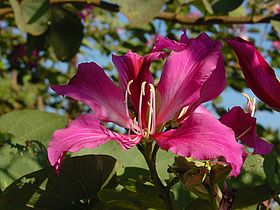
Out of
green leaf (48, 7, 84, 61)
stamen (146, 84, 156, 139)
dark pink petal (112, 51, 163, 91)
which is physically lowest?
green leaf (48, 7, 84, 61)

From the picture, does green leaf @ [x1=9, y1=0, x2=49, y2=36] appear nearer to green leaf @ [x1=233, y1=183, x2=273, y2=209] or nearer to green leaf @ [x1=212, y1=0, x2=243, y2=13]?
green leaf @ [x1=212, y1=0, x2=243, y2=13]

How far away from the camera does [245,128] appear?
72 cm

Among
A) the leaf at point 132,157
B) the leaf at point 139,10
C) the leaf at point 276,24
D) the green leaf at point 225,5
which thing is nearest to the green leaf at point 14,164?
the leaf at point 132,157

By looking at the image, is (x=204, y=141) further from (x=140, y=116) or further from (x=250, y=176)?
(x=250, y=176)

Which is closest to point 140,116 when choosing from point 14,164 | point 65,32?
point 14,164

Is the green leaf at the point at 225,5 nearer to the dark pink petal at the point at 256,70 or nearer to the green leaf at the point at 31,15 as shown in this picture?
the green leaf at the point at 31,15

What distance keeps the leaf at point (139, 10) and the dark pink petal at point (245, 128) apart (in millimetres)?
912

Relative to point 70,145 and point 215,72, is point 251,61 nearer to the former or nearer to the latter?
point 215,72

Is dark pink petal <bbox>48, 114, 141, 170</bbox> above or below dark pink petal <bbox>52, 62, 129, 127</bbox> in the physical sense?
below

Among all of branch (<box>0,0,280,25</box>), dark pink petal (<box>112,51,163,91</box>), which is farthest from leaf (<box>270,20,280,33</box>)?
dark pink petal (<box>112,51,163,91</box>)

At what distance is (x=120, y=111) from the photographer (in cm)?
77

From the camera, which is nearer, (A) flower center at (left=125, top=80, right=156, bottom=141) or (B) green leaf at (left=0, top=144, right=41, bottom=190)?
(A) flower center at (left=125, top=80, right=156, bottom=141)

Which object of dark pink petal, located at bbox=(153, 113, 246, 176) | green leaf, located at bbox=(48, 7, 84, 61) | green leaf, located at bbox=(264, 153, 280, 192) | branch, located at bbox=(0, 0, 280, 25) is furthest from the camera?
green leaf, located at bbox=(48, 7, 84, 61)

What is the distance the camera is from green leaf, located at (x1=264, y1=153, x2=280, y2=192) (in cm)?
76
